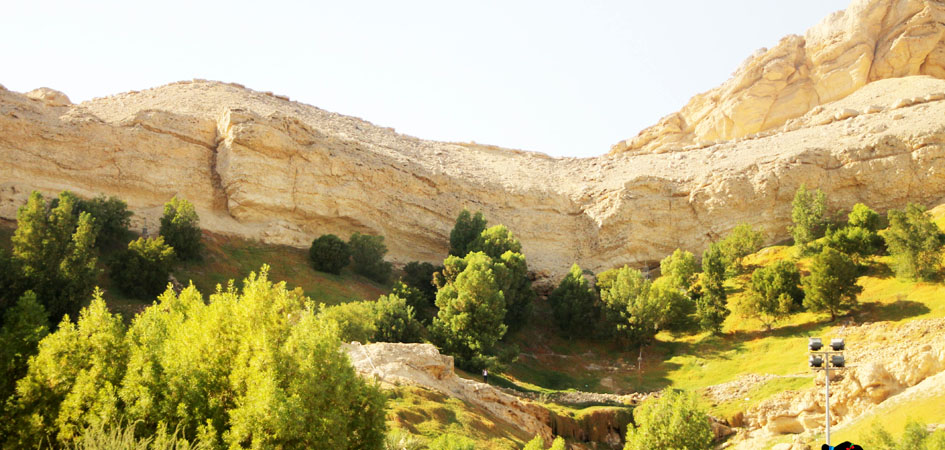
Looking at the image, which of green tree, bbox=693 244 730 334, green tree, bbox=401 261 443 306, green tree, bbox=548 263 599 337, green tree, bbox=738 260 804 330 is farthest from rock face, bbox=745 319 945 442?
green tree, bbox=401 261 443 306

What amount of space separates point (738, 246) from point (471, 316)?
2114 centimetres

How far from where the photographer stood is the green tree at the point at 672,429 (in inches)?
912

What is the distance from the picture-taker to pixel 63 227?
103ft

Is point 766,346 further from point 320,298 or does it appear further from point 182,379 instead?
point 182,379

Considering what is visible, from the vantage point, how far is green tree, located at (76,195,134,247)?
35906 millimetres

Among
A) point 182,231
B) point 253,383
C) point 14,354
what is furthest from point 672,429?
point 182,231

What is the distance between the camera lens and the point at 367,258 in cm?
4556

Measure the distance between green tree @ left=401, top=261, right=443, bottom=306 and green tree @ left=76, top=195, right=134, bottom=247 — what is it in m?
17.2

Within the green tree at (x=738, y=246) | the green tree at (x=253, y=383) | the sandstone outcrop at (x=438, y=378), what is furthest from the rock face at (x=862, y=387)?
the green tree at (x=253, y=383)

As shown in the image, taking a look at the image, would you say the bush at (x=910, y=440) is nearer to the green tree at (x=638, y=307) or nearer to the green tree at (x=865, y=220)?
the green tree at (x=638, y=307)

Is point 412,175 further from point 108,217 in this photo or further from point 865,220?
point 865,220

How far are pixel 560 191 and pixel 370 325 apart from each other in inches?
1295

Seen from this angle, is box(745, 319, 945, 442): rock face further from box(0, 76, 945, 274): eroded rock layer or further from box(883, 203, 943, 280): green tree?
box(0, 76, 945, 274): eroded rock layer

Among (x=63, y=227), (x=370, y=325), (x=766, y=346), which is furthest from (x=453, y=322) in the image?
(x=63, y=227)
